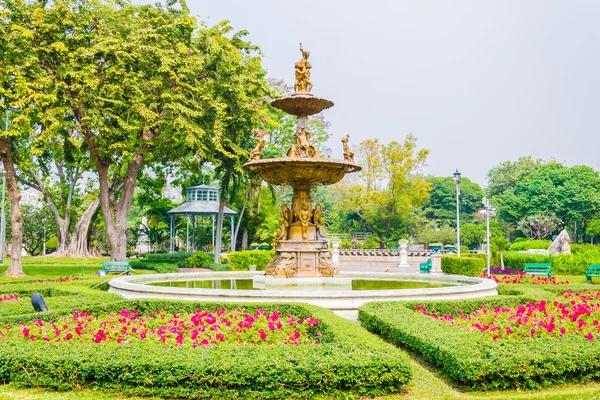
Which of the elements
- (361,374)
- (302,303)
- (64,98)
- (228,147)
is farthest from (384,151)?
(361,374)

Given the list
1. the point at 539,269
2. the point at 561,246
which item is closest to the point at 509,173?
the point at 561,246

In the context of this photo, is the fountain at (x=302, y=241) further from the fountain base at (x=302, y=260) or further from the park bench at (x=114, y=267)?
the park bench at (x=114, y=267)

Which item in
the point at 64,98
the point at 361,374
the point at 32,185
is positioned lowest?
the point at 361,374

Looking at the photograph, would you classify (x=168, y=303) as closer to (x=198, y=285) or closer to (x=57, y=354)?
(x=57, y=354)

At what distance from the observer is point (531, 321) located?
892 cm

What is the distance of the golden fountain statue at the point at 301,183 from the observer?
46.8 feet

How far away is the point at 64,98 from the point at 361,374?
19.9 metres

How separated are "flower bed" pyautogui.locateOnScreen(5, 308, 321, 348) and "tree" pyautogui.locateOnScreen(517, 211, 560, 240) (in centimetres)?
5019

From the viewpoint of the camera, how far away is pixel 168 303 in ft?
35.2

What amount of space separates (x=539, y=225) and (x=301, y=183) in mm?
46715

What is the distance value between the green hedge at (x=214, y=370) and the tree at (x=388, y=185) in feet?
130

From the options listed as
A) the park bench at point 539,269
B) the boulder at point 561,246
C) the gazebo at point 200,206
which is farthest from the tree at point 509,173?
the park bench at point 539,269

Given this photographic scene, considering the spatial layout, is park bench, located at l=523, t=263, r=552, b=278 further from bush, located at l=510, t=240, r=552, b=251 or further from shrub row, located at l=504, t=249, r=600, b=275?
bush, located at l=510, t=240, r=552, b=251

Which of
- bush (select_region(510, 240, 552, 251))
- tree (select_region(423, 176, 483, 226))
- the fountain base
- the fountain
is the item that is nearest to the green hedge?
the fountain
